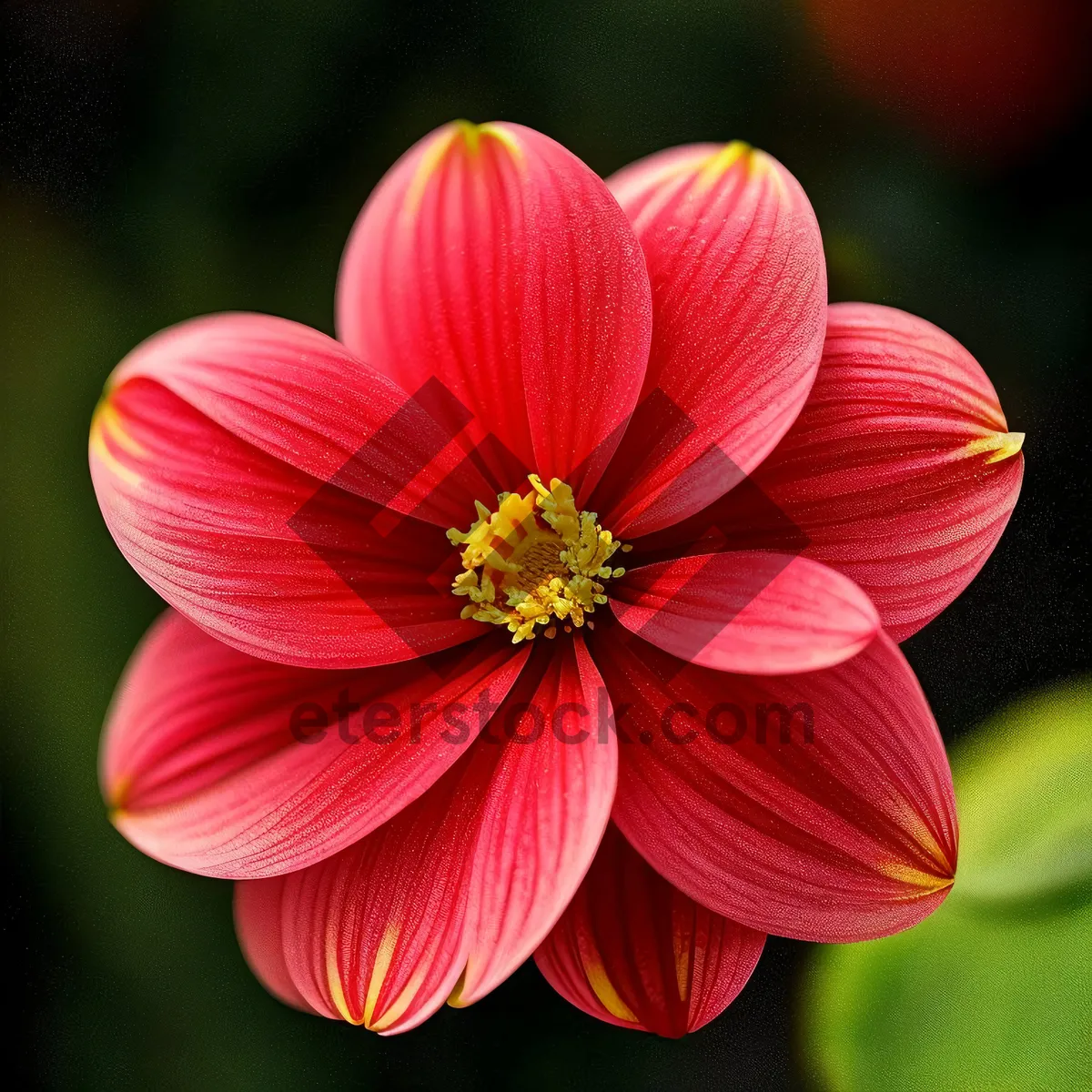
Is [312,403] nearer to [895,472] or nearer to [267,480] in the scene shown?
[267,480]

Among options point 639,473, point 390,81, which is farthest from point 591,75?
point 639,473

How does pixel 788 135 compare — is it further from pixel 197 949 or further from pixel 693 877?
pixel 197 949

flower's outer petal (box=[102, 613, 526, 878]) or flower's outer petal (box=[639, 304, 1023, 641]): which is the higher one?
flower's outer petal (box=[639, 304, 1023, 641])

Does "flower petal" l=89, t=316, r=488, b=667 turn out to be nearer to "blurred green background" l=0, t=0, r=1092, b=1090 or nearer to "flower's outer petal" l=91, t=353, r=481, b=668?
"flower's outer petal" l=91, t=353, r=481, b=668

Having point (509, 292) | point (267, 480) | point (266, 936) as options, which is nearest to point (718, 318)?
point (509, 292)

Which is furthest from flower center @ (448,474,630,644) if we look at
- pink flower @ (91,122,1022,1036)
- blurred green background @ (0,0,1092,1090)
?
blurred green background @ (0,0,1092,1090)

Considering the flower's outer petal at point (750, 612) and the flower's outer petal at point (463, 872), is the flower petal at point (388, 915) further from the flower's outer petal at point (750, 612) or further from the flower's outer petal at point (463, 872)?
the flower's outer petal at point (750, 612)
